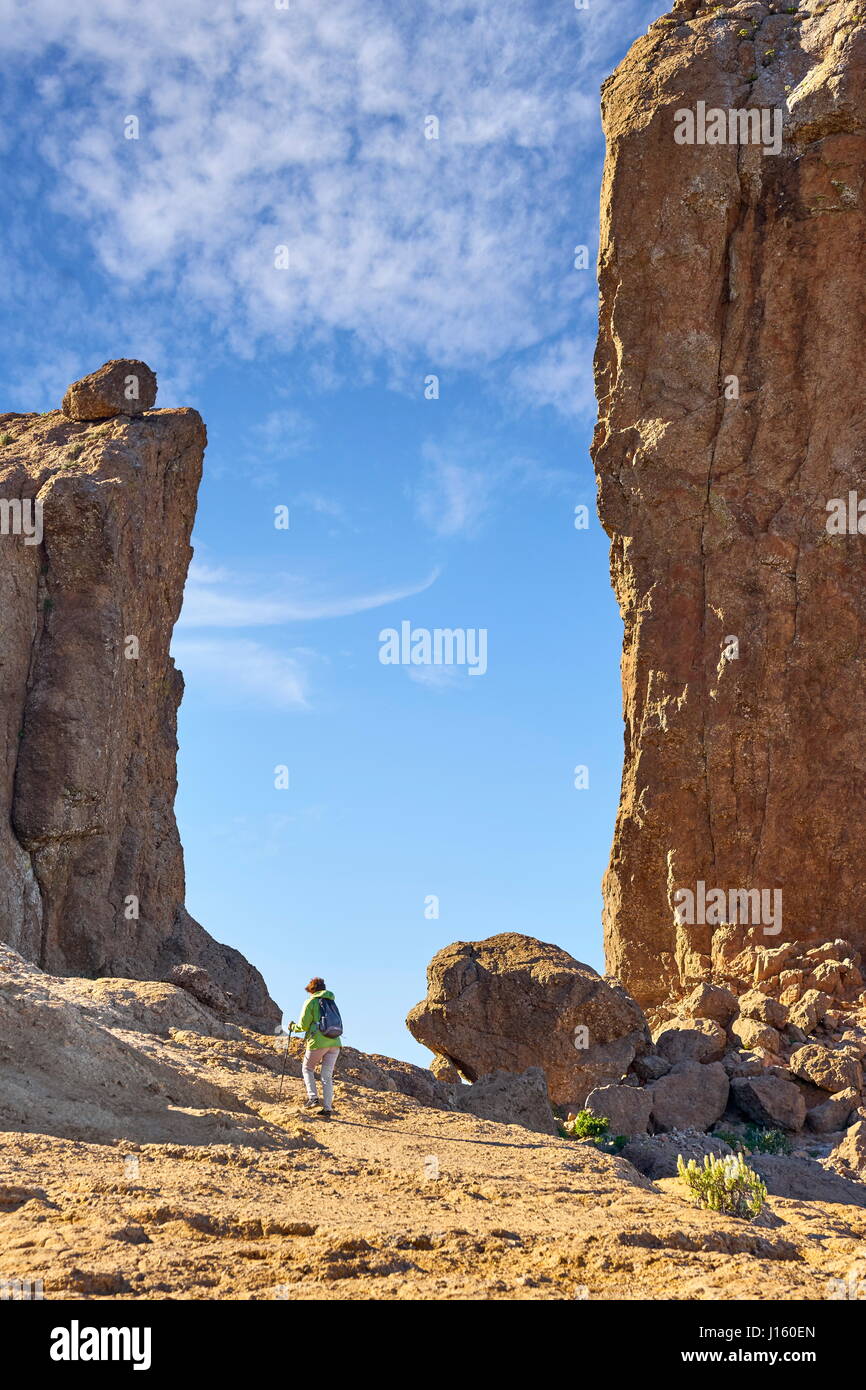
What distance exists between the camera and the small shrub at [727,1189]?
11367 mm

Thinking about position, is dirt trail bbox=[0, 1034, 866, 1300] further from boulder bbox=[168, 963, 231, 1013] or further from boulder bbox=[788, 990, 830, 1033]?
boulder bbox=[788, 990, 830, 1033]

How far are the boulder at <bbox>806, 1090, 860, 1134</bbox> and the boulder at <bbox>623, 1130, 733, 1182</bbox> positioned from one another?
3.72 metres

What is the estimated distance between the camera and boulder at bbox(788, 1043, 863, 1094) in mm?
22125

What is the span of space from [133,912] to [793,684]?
52.1ft

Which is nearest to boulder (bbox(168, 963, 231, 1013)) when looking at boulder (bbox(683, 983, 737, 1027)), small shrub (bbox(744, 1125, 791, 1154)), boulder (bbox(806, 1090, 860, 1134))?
small shrub (bbox(744, 1125, 791, 1154))

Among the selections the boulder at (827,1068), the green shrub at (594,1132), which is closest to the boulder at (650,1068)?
the boulder at (827,1068)

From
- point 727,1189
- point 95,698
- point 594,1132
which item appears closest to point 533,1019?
point 594,1132

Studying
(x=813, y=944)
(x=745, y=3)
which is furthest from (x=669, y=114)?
(x=813, y=944)

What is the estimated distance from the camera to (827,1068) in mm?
22250

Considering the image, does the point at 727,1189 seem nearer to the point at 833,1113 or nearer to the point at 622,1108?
the point at 622,1108

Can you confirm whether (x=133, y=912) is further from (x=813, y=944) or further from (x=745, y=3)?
(x=745, y=3)

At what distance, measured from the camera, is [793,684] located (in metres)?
29.2

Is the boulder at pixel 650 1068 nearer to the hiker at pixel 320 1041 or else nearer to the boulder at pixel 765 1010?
the boulder at pixel 765 1010

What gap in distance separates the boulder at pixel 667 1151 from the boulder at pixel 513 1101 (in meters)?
1.13
